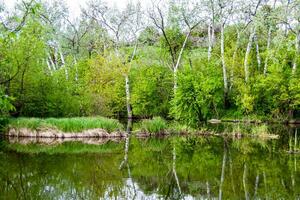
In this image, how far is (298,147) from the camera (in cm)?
1889

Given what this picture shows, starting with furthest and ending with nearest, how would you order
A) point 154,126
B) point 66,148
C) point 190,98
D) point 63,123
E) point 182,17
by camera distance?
point 182,17 < point 190,98 < point 154,126 < point 63,123 < point 66,148

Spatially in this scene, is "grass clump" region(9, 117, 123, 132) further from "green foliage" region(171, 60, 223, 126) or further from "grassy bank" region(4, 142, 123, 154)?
"green foliage" region(171, 60, 223, 126)

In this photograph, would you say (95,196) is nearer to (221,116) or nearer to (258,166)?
(258,166)

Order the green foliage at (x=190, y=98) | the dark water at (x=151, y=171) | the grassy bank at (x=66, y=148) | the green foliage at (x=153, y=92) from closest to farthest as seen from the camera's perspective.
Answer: the dark water at (x=151, y=171) → the grassy bank at (x=66, y=148) → the green foliage at (x=190, y=98) → the green foliage at (x=153, y=92)

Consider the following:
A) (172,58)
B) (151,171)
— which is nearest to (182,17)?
(172,58)

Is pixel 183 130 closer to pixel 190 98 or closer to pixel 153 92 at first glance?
pixel 190 98

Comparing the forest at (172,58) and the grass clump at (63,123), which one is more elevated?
the forest at (172,58)

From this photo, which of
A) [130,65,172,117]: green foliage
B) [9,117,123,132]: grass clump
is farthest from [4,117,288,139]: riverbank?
[130,65,172,117]: green foliage

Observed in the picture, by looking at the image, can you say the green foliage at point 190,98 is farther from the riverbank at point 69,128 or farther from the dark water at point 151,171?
the dark water at point 151,171

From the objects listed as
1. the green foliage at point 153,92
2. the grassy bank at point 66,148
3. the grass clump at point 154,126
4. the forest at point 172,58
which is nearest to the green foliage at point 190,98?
the forest at point 172,58

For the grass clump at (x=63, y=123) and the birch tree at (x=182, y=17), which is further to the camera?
the birch tree at (x=182, y=17)

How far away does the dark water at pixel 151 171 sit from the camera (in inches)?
438

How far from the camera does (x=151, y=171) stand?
1425 cm

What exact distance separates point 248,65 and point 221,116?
17.4 ft
